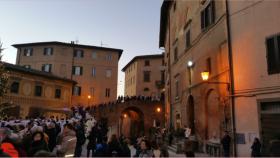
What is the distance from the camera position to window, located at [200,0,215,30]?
1650 centimetres

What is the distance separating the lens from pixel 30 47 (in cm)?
4681

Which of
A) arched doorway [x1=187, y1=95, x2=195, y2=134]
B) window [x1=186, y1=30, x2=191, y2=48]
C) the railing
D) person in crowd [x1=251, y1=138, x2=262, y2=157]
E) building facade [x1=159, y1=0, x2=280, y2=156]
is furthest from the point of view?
window [x1=186, y1=30, x2=191, y2=48]

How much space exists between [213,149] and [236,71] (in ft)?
15.8

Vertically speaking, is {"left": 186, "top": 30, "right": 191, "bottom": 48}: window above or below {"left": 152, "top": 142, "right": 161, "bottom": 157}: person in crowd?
above

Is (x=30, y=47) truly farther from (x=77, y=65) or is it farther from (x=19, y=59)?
(x=77, y=65)

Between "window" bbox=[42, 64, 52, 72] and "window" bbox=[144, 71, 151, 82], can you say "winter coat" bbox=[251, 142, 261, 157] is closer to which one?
"window" bbox=[42, 64, 52, 72]

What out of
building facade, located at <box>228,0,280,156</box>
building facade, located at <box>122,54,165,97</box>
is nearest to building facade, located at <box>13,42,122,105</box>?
building facade, located at <box>122,54,165,97</box>

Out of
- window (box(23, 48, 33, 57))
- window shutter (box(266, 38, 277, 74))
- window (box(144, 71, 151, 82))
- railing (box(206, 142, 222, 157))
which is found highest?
window (box(23, 48, 33, 57))

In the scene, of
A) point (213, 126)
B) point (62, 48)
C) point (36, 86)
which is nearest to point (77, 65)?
point (62, 48)

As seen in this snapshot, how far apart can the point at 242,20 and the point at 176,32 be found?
13.5 metres

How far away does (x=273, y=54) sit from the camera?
11609 mm

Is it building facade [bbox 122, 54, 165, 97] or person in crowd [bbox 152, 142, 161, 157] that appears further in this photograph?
building facade [bbox 122, 54, 165, 97]

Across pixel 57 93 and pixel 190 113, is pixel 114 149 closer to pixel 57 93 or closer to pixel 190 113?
pixel 190 113

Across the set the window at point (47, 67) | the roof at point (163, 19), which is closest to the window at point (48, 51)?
the window at point (47, 67)
